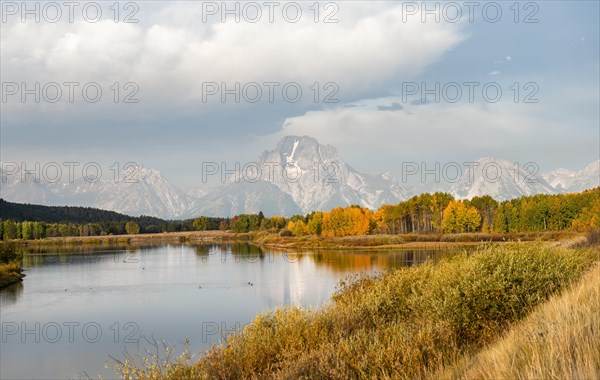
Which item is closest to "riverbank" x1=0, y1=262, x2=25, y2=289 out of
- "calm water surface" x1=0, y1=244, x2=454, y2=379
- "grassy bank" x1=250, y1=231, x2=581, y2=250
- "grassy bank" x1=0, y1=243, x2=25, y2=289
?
"grassy bank" x1=0, y1=243, x2=25, y2=289

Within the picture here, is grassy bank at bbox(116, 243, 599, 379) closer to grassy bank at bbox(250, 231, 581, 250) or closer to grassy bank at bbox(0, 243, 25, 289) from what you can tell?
grassy bank at bbox(0, 243, 25, 289)

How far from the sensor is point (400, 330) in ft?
46.2

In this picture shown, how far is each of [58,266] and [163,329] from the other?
65.0 metres

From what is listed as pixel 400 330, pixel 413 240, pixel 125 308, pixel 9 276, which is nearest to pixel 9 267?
pixel 9 276

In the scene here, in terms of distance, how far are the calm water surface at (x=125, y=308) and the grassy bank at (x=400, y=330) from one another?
713 cm

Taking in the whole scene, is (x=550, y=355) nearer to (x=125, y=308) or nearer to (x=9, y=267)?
(x=125, y=308)

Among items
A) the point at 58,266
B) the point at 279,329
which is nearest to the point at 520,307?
the point at 279,329

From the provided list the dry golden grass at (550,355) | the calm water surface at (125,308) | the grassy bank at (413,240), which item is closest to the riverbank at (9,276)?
the calm water surface at (125,308)

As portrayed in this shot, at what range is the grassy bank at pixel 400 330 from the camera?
489 inches

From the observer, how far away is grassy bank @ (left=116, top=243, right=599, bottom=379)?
12422 mm

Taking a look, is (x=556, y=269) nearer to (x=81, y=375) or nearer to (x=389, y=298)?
(x=389, y=298)

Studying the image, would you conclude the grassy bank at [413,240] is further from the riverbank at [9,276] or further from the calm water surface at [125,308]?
the riverbank at [9,276]

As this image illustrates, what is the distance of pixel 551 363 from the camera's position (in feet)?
24.3

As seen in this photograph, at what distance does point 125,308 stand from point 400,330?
37.1 m
